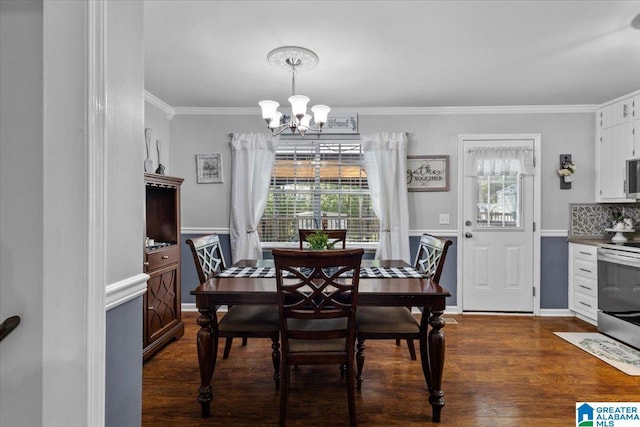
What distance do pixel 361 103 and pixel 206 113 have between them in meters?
1.84

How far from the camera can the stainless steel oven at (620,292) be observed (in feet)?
9.44

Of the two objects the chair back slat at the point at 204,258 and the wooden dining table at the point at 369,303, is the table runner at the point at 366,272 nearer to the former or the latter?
the chair back slat at the point at 204,258

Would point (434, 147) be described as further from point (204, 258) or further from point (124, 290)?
point (124, 290)

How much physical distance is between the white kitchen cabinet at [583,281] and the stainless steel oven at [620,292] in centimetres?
11

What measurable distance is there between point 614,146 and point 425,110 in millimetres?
2007

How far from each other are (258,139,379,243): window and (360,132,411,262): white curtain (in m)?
0.14

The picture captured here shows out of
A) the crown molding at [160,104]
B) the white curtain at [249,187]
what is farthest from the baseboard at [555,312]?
the crown molding at [160,104]

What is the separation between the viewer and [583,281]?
11.7 feet

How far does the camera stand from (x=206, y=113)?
398cm

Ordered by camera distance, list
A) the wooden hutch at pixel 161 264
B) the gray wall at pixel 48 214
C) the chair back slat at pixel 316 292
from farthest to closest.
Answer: the wooden hutch at pixel 161 264
the chair back slat at pixel 316 292
the gray wall at pixel 48 214

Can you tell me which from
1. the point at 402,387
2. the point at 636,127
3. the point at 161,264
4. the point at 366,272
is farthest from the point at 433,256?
A: the point at 636,127

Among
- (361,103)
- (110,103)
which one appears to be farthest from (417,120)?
(110,103)

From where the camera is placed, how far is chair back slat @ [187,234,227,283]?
7.50 ft
